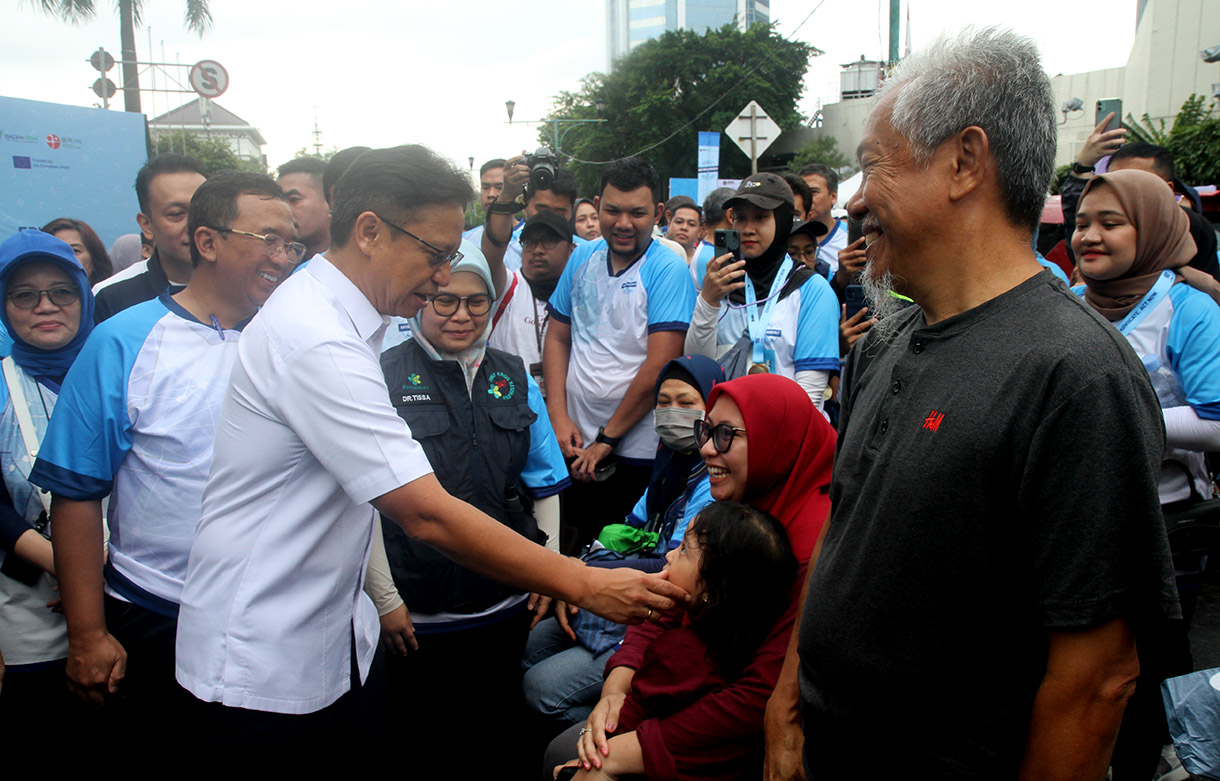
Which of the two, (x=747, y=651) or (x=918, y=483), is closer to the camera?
(x=918, y=483)

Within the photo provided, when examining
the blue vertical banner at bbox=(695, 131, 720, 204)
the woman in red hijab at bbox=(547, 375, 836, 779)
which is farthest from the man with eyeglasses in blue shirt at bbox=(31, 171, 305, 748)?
the blue vertical banner at bbox=(695, 131, 720, 204)

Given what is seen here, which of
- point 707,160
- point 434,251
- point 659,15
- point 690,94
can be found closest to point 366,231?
point 434,251

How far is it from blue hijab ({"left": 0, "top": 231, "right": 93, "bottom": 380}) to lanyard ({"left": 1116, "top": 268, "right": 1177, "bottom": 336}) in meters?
3.81

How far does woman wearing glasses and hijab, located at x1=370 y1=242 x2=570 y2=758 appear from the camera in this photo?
2.82 meters

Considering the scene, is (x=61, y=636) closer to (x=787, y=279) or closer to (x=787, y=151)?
(x=787, y=279)

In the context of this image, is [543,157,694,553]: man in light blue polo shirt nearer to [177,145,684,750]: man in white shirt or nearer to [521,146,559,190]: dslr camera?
[521,146,559,190]: dslr camera

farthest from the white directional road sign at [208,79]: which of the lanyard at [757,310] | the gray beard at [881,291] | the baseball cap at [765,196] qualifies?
the gray beard at [881,291]

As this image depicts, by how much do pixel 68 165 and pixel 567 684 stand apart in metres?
6.62

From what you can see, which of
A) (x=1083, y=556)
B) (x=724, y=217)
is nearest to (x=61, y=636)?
(x=1083, y=556)

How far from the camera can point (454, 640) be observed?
9.60 ft

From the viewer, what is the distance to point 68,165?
6.61m

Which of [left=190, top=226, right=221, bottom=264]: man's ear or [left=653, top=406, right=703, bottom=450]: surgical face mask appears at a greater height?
[left=190, top=226, right=221, bottom=264]: man's ear

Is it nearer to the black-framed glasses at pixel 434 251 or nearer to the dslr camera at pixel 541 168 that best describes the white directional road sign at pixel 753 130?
the dslr camera at pixel 541 168

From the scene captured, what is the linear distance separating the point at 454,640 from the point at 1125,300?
2.80 metres
